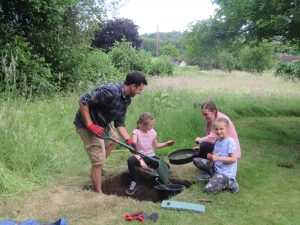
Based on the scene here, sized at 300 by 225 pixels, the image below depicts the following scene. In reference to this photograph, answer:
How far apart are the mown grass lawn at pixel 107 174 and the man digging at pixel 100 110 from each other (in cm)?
50

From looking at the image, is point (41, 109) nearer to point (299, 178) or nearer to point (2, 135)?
point (2, 135)

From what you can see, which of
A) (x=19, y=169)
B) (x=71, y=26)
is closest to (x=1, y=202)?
(x=19, y=169)

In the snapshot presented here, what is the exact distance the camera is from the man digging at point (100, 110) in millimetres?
4340

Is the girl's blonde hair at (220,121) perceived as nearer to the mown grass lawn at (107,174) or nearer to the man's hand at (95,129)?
the mown grass lawn at (107,174)

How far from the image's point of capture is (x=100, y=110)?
4555mm

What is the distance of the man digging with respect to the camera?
14.2 ft

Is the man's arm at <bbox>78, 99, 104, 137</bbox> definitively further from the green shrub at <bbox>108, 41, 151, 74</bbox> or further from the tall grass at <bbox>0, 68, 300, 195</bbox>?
the green shrub at <bbox>108, 41, 151, 74</bbox>

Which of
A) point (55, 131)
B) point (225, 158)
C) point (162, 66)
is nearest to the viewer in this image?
point (225, 158)

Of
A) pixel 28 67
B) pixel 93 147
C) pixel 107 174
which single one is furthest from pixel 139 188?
pixel 28 67

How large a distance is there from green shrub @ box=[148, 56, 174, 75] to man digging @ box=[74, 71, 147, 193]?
1519 centimetres

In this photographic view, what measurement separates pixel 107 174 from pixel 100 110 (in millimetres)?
1268

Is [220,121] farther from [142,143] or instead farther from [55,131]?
[55,131]

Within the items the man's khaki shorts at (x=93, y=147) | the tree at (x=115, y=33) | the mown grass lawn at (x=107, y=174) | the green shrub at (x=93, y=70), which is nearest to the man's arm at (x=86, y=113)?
the man's khaki shorts at (x=93, y=147)

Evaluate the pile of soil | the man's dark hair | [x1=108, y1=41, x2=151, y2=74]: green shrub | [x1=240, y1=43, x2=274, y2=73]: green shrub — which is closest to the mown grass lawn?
the pile of soil
